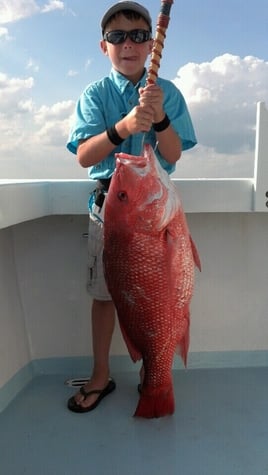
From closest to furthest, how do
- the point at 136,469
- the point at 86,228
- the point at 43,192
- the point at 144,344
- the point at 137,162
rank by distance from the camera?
1. the point at 137,162
2. the point at 144,344
3. the point at 136,469
4. the point at 43,192
5. the point at 86,228

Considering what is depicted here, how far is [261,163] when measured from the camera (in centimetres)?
299

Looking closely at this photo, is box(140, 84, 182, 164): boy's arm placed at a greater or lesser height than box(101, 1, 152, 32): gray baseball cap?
lesser

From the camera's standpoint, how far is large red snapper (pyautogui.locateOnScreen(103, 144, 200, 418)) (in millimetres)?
1927

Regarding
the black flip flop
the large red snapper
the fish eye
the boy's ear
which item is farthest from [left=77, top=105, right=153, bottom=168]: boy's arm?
the black flip flop

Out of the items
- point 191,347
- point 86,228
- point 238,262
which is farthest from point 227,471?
point 86,228

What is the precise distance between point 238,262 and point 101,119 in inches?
56.7

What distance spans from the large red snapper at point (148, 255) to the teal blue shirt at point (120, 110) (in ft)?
2.09

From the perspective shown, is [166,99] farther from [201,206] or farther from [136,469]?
[136,469]

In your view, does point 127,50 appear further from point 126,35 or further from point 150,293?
point 150,293

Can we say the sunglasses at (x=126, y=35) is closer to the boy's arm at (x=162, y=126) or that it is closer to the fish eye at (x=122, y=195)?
the boy's arm at (x=162, y=126)

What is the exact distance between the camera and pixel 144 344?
2.10 m

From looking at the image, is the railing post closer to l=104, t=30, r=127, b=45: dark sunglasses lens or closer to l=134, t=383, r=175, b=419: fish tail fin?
l=104, t=30, r=127, b=45: dark sunglasses lens

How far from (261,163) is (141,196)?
135 centimetres

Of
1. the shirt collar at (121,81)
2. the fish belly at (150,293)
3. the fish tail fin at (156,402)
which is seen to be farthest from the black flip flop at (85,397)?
the shirt collar at (121,81)
